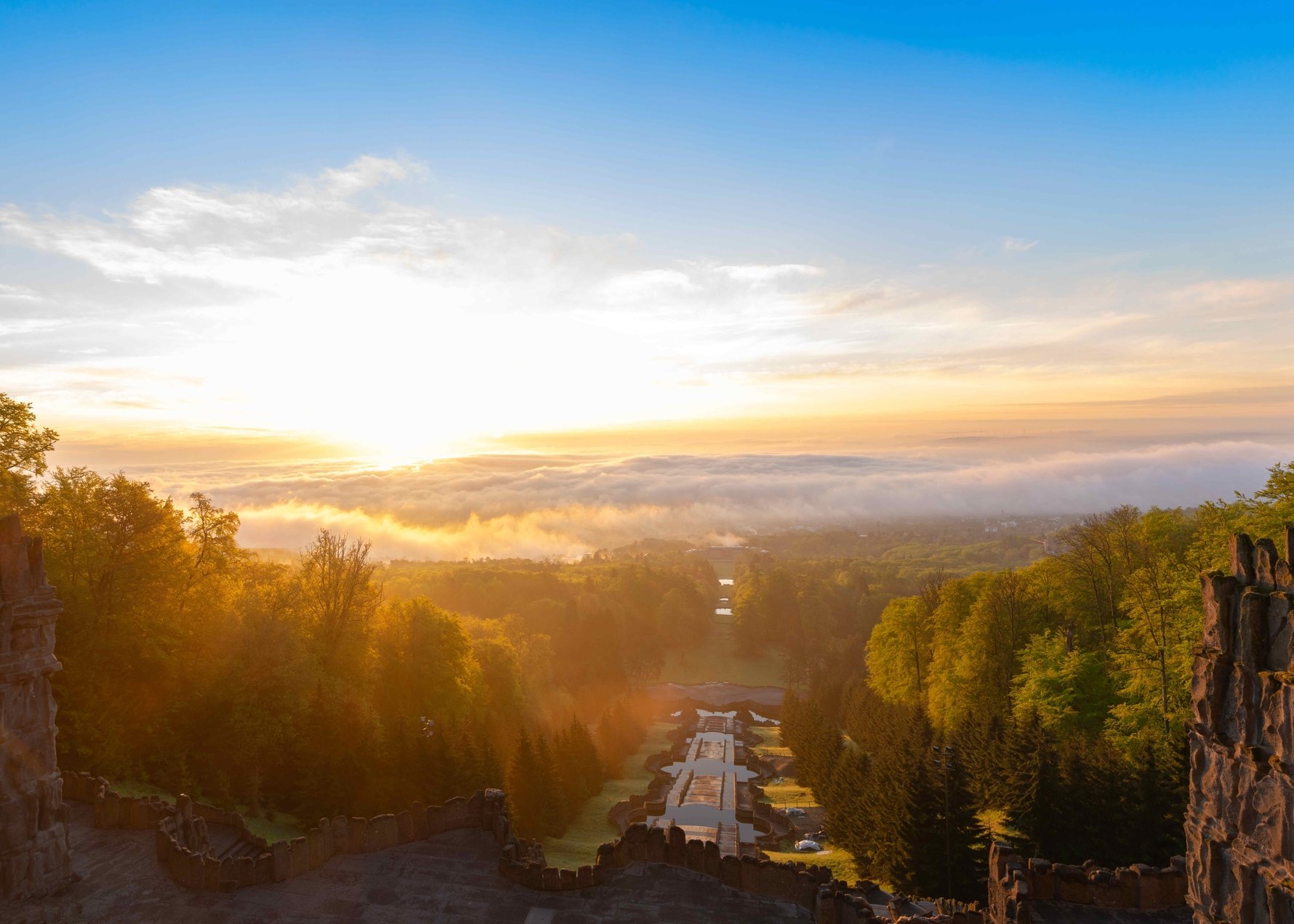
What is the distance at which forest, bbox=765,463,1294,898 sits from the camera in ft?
82.2

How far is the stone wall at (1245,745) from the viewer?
331 inches

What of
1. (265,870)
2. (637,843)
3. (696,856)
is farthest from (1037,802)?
(265,870)

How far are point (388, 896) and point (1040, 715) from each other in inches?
1198

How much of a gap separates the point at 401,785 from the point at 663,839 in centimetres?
1574

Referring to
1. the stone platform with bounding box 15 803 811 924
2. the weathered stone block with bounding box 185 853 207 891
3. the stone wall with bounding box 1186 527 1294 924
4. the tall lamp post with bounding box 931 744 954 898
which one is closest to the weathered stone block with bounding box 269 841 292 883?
the stone platform with bounding box 15 803 811 924

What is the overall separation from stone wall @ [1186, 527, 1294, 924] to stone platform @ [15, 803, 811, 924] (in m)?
10.2

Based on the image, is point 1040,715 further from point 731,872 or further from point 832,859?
point 731,872

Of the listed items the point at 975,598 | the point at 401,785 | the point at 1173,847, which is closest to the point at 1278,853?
the point at 1173,847

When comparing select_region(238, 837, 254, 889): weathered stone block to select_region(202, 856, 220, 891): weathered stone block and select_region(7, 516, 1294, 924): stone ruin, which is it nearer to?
select_region(7, 516, 1294, 924): stone ruin

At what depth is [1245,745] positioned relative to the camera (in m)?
8.87

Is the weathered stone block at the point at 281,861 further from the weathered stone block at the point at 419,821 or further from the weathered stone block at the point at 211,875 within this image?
the weathered stone block at the point at 419,821

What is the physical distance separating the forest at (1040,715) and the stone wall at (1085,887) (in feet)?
18.2

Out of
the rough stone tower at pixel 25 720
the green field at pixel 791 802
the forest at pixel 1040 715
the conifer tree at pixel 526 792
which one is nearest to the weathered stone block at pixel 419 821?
the rough stone tower at pixel 25 720

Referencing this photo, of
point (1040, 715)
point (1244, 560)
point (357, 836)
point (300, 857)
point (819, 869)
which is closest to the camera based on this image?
point (1244, 560)
